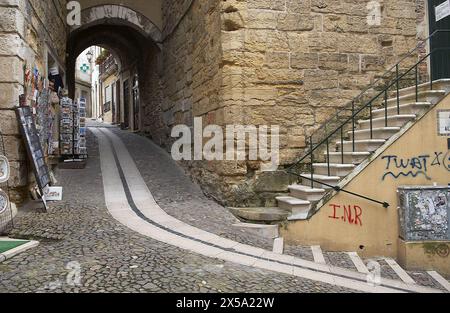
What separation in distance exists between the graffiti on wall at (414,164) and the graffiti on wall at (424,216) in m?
0.31

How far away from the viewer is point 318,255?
5.23 meters

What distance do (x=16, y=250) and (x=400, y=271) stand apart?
4.62 metres

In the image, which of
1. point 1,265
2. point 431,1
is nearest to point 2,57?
point 1,265

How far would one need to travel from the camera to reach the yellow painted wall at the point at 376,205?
567 cm

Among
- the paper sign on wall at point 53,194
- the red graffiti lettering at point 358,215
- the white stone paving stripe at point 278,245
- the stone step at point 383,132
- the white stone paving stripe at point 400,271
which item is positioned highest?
the stone step at point 383,132

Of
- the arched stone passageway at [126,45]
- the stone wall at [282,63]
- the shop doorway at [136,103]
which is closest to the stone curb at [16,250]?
the stone wall at [282,63]

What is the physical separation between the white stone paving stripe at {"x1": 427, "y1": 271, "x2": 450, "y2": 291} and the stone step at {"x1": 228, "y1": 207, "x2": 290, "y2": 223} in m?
2.06

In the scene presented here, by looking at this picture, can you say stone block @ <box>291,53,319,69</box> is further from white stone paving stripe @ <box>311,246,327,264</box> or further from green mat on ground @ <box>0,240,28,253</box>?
green mat on ground @ <box>0,240,28,253</box>

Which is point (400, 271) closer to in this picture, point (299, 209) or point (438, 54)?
point (299, 209)

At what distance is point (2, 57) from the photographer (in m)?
5.65

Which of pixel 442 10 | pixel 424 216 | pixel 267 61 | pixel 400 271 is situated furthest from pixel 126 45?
pixel 400 271

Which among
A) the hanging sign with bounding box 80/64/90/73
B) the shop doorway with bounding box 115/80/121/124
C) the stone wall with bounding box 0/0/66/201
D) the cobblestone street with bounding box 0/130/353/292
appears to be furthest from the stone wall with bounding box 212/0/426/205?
the hanging sign with bounding box 80/64/90/73

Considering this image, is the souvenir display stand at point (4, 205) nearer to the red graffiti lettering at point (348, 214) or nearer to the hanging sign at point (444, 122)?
the red graffiti lettering at point (348, 214)

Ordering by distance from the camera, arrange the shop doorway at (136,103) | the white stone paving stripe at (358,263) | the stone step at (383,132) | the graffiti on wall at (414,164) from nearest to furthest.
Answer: the white stone paving stripe at (358,263) → the graffiti on wall at (414,164) → the stone step at (383,132) → the shop doorway at (136,103)
